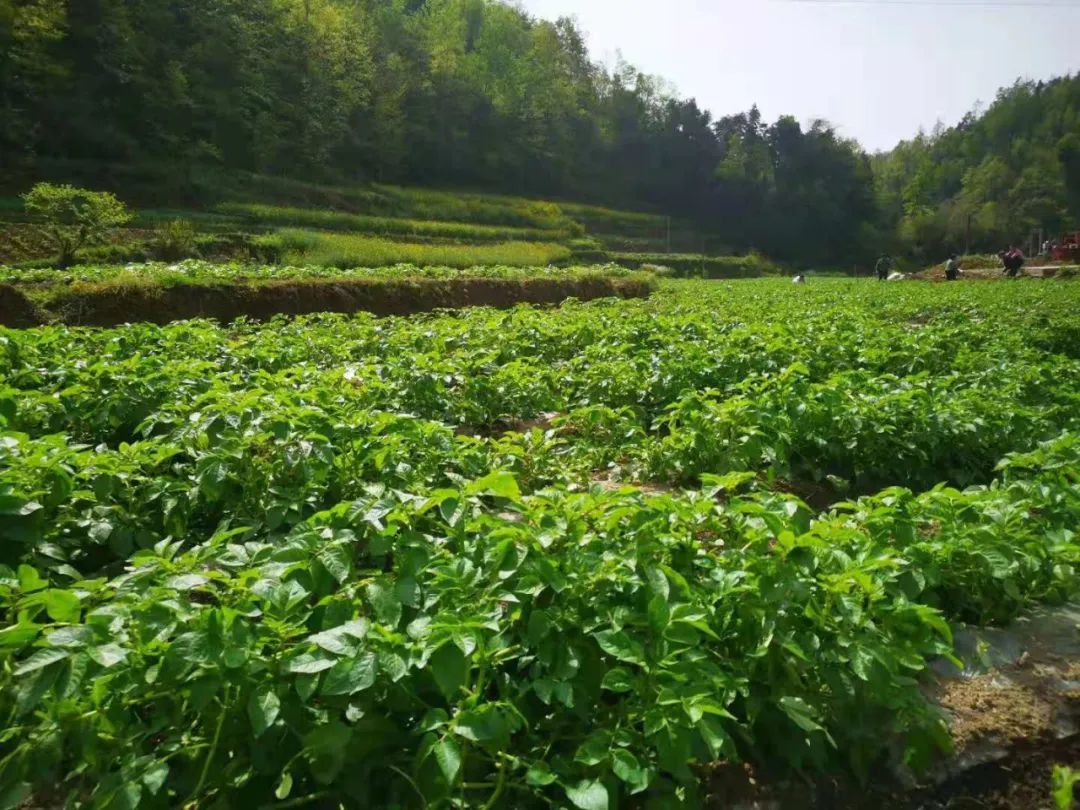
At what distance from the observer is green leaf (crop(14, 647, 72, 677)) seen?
184 centimetres

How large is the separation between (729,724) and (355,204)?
43777 millimetres

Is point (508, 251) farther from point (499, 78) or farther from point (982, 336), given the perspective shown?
point (499, 78)

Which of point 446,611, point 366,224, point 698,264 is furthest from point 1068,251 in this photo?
point 446,611

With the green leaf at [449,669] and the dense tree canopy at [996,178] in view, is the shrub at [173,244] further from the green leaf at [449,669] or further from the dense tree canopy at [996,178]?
the dense tree canopy at [996,178]

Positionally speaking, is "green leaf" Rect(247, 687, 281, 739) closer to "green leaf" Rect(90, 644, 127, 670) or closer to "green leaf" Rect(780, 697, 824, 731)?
"green leaf" Rect(90, 644, 127, 670)

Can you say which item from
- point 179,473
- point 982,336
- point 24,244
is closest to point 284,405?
point 179,473

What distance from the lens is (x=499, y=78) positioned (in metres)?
69.6

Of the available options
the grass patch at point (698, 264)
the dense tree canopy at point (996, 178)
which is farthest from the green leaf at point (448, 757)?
the dense tree canopy at point (996, 178)

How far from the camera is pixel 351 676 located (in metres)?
1.83

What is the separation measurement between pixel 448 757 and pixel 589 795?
1.11ft

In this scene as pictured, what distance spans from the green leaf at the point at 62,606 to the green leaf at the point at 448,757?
1.08 metres

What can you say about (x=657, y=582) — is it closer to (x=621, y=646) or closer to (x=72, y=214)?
(x=621, y=646)

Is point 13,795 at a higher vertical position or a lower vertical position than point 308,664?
lower

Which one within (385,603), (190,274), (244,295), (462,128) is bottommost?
(244,295)
